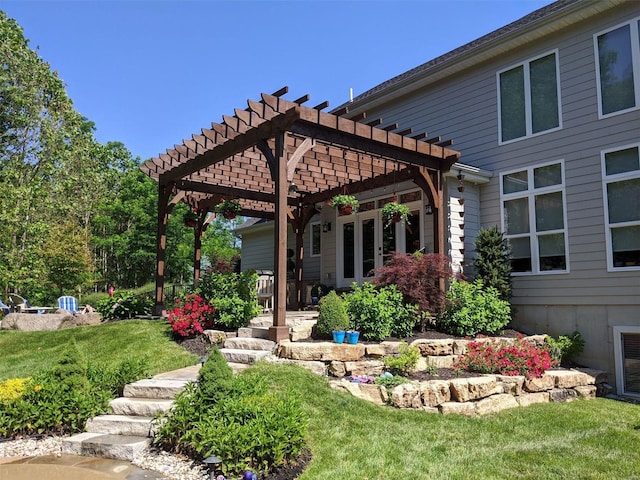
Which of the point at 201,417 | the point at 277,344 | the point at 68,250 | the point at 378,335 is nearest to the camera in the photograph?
the point at 201,417

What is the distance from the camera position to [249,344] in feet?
21.4

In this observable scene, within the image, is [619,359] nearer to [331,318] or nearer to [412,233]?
[412,233]

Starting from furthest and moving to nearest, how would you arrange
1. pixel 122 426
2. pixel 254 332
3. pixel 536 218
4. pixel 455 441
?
pixel 536 218
pixel 254 332
pixel 122 426
pixel 455 441

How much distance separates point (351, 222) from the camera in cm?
1133

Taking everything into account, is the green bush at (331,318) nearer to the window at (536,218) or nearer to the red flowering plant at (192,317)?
the red flowering plant at (192,317)

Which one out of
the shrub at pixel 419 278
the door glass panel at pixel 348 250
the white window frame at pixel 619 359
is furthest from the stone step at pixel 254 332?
the white window frame at pixel 619 359

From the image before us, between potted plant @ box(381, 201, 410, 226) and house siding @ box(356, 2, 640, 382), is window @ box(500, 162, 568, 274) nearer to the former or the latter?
house siding @ box(356, 2, 640, 382)

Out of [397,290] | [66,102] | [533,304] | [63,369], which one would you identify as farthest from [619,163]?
[66,102]

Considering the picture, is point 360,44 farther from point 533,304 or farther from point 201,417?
point 201,417

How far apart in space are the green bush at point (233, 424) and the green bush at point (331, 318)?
2.01m

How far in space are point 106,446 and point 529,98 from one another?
8.95 m

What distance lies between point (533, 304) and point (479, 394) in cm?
359

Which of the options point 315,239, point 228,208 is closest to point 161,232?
point 228,208

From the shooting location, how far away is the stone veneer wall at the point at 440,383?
5.34 m
